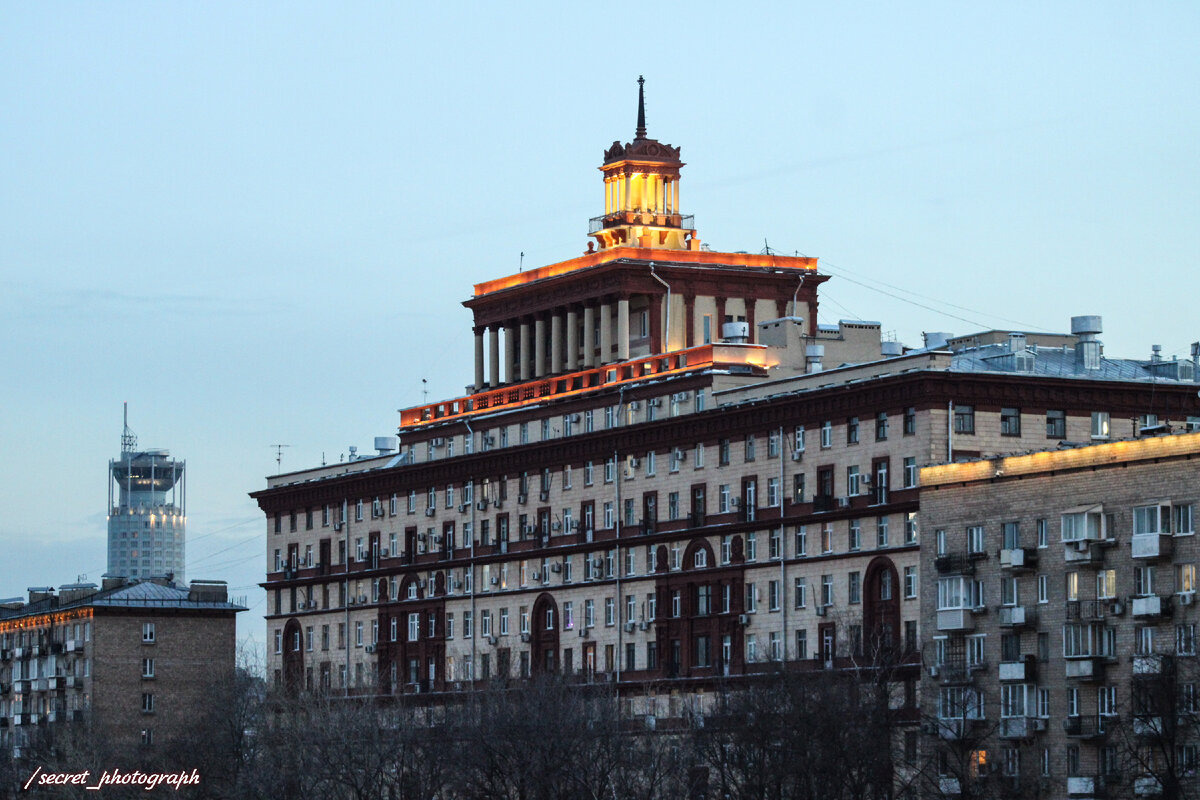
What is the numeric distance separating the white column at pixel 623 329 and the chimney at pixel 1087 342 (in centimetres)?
2918

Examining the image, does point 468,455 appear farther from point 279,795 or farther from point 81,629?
point 81,629

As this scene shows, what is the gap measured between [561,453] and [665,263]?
13.6 metres

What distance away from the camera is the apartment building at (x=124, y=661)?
18562 centimetres

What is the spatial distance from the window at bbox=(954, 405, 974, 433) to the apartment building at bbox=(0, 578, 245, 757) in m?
76.2

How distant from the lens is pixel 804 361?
136 metres

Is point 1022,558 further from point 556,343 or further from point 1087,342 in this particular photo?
point 556,343

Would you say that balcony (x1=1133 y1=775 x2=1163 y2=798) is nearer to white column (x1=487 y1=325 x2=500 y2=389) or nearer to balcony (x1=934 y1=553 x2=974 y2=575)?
balcony (x1=934 y1=553 x2=974 y2=575)

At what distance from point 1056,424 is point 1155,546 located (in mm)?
17335

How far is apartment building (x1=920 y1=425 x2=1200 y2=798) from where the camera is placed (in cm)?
10262

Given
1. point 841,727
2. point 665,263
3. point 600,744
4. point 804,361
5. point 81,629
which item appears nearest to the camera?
point 841,727

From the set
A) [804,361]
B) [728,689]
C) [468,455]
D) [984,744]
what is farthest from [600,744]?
[468,455]

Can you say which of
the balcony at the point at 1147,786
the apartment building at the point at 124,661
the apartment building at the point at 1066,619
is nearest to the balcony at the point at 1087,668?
the apartment building at the point at 1066,619

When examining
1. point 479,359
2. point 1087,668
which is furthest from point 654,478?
point 1087,668

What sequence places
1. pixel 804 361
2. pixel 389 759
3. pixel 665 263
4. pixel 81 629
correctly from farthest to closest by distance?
pixel 81 629, pixel 665 263, pixel 804 361, pixel 389 759
